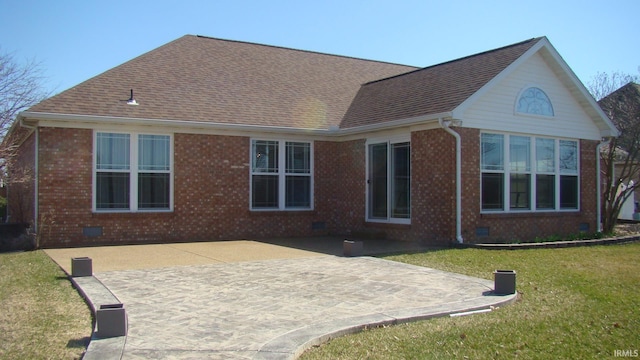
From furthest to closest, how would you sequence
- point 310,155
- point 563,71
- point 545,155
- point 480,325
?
point 310,155, point 545,155, point 563,71, point 480,325

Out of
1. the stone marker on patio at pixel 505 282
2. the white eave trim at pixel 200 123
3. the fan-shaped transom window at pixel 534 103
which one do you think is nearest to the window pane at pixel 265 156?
the white eave trim at pixel 200 123

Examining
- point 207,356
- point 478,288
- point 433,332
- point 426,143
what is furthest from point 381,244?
point 207,356

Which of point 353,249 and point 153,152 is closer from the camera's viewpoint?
point 353,249

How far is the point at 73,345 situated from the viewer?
5.70 m

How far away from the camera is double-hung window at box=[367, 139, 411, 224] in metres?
15.7

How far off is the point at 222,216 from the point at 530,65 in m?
9.64

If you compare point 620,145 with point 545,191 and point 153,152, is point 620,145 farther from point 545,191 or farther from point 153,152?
point 153,152

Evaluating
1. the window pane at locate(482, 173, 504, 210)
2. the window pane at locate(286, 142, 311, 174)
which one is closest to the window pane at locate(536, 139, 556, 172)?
the window pane at locate(482, 173, 504, 210)

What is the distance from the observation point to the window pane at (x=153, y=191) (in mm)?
15211

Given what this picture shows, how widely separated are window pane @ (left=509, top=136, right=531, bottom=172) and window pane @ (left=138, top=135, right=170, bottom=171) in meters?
9.44

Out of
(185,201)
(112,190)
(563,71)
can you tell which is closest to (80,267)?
(112,190)

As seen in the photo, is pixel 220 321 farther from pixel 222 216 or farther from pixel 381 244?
pixel 222 216

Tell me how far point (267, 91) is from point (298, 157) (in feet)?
8.88

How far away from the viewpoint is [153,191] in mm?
15344
